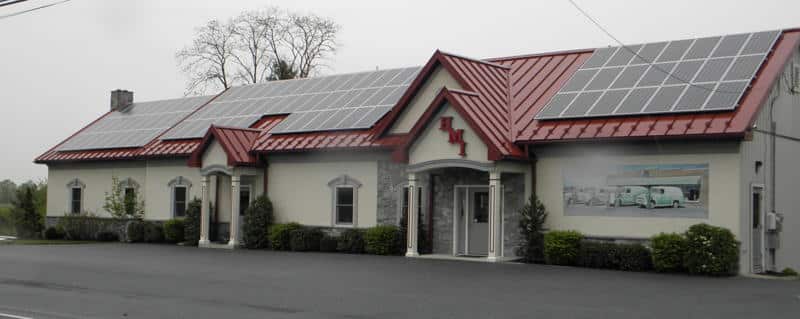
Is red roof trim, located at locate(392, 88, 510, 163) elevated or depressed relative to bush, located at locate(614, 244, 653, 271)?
elevated

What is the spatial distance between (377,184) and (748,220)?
10844mm

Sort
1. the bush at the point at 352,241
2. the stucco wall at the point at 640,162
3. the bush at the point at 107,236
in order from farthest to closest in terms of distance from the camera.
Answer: the bush at the point at 107,236 < the bush at the point at 352,241 < the stucco wall at the point at 640,162

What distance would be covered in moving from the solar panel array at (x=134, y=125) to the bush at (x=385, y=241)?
1325 cm

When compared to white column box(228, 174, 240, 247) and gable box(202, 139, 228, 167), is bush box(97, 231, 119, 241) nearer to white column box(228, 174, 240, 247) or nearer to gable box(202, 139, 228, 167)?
gable box(202, 139, 228, 167)

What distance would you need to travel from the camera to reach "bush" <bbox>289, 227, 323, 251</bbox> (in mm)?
28172

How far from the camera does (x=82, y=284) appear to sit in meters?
17.8

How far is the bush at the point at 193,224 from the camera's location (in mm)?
31297

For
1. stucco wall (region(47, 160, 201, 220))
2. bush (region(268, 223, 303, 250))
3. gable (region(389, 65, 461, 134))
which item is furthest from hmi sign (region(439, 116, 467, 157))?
stucco wall (region(47, 160, 201, 220))

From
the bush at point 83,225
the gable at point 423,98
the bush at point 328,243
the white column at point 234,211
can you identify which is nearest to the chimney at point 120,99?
the bush at point 83,225

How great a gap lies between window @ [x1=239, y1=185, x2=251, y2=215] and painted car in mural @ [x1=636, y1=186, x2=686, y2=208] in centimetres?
1432

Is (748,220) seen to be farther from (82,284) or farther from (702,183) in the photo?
(82,284)

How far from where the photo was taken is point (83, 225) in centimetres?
3612

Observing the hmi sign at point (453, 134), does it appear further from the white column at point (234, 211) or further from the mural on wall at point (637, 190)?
the white column at point (234, 211)

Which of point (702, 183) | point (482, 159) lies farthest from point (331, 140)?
point (702, 183)
